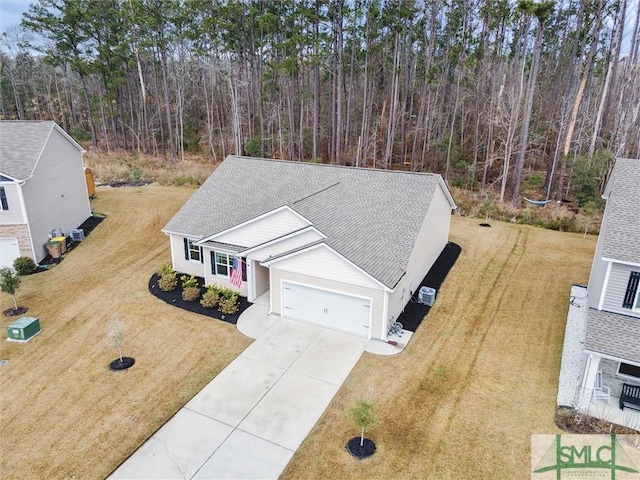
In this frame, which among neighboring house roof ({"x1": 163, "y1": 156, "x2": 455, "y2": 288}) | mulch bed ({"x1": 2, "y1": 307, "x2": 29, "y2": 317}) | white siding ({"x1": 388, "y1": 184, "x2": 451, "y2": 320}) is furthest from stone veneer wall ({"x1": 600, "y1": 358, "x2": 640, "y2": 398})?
mulch bed ({"x1": 2, "y1": 307, "x2": 29, "y2": 317})

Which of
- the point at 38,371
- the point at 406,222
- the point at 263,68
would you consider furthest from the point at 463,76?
the point at 38,371

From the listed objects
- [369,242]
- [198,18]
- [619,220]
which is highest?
[198,18]

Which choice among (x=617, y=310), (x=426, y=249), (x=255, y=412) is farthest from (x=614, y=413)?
(x=255, y=412)

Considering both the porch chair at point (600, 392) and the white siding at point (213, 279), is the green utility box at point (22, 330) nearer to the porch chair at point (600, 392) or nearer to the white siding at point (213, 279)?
the white siding at point (213, 279)

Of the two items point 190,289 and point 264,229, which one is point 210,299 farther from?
point 264,229

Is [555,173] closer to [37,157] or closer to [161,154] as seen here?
[37,157]

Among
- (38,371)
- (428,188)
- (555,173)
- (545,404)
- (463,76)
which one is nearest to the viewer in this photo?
(545,404)
